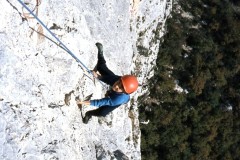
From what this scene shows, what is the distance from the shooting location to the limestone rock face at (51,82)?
9.97m

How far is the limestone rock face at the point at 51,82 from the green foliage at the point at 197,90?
18807 mm

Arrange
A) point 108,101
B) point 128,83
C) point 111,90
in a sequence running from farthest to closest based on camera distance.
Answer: point 111,90
point 108,101
point 128,83

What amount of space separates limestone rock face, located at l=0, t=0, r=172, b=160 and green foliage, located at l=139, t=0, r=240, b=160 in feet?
61.7

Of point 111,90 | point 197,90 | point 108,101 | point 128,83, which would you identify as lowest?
point 197,90

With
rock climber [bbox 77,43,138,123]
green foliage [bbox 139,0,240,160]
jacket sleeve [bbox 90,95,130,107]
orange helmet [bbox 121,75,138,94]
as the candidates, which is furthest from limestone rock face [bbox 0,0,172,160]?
green foliage [bbox 139,0,240,160]

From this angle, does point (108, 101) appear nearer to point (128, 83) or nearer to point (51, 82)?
point (128, 83)

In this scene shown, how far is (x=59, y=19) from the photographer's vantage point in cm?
1220

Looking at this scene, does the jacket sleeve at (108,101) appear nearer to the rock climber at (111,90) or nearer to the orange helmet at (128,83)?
the rock climber at (111,90)

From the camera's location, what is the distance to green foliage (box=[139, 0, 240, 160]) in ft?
Answer: 120

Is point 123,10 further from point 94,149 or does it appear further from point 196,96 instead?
point 196,96

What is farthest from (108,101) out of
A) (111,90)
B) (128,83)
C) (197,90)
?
(197,90)

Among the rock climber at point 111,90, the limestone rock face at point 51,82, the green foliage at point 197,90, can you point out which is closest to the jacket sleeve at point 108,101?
the rock climber at point 111,90

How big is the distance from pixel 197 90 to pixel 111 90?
25921 millimetres

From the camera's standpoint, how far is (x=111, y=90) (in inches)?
509
